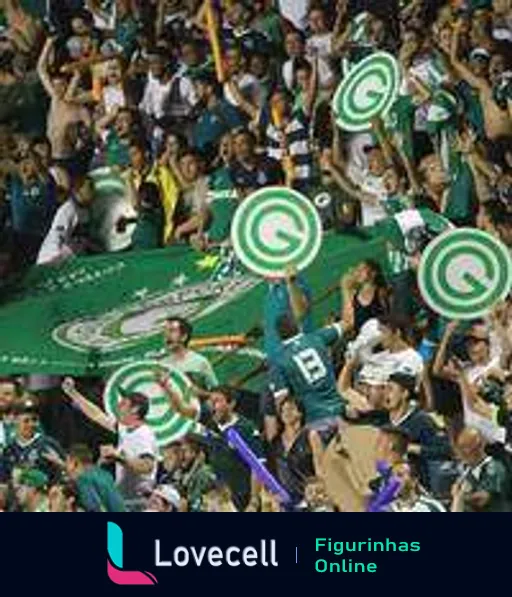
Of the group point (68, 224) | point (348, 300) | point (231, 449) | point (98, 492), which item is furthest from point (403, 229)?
point (98, 492)

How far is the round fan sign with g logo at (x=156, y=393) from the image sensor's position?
19.2 feet

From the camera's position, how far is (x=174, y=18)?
6.04 m

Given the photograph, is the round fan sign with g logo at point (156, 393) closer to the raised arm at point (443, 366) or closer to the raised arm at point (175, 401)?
the raised arm at point (175, 401)

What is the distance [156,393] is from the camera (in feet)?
19.3

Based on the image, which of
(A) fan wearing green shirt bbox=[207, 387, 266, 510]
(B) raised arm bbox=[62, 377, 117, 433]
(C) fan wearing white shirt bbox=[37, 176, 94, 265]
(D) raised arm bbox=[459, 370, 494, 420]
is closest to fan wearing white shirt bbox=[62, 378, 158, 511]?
(B) raised arm bbox=[62, 377, 117, 433]

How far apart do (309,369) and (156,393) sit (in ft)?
2.15

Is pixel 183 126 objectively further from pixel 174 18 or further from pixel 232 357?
pixel 232 357

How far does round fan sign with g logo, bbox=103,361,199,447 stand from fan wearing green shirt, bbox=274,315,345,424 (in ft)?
1.30

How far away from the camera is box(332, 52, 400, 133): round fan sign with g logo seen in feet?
19.3

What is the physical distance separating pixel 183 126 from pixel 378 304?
1141 millimetres

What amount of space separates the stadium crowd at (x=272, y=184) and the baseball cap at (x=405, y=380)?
0.05ft

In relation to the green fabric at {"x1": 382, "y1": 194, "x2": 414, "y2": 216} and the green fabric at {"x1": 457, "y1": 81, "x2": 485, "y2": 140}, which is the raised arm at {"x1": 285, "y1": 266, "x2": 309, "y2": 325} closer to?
the green fabric at {"x1": 382, "y1": 194, "x2": 414, "y2": 216}

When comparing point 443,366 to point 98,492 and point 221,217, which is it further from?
point 98,492
